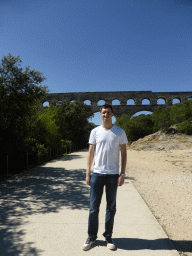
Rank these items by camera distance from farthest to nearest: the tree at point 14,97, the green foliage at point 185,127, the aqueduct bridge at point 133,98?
1. the aqueduct bridge at point 133,98
2. the green foliage at point 185,127
3. the tree at point 14,97

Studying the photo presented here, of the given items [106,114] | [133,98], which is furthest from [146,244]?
[133,98]

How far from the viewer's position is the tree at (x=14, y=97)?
315 inches

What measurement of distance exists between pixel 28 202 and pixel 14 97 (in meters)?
4.85

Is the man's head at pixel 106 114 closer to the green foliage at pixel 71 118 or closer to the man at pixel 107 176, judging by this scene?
the man at pixel 107 176

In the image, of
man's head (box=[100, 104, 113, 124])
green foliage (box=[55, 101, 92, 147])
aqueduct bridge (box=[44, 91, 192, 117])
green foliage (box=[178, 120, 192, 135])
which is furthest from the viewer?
aqueduct bridge (box=[44, 91, 192, 117])

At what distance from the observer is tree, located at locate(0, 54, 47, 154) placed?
8.01 metres

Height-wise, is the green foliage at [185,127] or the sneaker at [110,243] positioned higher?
the green foliage at [185,127]

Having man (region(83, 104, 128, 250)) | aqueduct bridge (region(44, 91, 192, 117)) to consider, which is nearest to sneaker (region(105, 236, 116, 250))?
man (region(83, 104, 128, 250))

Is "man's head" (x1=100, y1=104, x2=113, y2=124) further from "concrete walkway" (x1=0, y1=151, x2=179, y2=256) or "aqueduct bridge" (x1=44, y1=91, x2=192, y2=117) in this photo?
"aqueduct bridge" (x1=44, y1=91, x2=192, y2=117)

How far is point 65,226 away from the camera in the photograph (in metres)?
3.48

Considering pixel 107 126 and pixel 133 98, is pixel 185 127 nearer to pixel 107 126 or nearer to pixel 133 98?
pixel 133 98

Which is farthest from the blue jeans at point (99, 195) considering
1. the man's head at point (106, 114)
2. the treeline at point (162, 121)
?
the treeline at point (162, 121)

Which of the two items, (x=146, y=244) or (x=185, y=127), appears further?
(x=185, y=127)

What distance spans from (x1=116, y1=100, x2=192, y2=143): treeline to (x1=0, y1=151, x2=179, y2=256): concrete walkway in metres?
27.2
